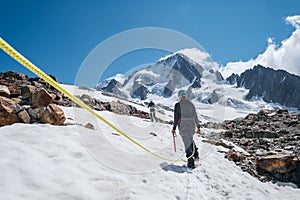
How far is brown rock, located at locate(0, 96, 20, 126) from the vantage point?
23.3ft

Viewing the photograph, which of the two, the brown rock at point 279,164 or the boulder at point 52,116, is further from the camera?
the brown rock at point 279,164

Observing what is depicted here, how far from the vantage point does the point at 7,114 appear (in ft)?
23.8

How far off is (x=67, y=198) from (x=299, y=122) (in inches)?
868

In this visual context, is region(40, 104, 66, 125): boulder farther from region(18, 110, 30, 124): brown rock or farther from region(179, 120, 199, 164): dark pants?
region(179, 120, 199, 164): dark pants

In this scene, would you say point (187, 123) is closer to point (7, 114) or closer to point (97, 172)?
point (97, 172)

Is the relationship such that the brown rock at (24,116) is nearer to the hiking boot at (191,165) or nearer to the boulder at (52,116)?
the boulder at (52,116)

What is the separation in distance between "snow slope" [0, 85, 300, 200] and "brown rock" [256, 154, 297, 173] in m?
0.91

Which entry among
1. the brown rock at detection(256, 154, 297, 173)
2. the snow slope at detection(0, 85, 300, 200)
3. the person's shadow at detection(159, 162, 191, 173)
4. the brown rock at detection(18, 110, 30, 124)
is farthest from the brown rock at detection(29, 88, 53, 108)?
the brown rock at detection(256, 154, 297, 173)

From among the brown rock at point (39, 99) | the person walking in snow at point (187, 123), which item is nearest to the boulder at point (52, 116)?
the brown rock at point (39, 99)

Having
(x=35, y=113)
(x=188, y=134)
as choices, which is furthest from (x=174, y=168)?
(x=35, y=113)

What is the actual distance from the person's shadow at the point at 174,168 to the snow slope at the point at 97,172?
40 millimetres

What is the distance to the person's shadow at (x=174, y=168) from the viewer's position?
7.13m

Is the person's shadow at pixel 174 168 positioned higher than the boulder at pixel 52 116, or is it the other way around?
the boulder at pixel 52 116

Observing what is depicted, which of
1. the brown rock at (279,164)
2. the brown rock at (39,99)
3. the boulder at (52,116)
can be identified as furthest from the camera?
the brown rock at (279,164)
